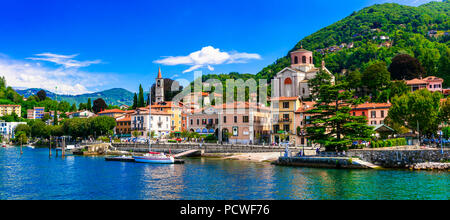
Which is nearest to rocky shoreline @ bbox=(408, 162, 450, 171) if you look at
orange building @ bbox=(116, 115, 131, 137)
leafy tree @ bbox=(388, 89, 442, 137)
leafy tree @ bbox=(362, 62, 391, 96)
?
leafy tree @ bbox=(388, 89, 442, 137)

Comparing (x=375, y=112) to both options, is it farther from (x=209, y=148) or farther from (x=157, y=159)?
(x=157, y=159)

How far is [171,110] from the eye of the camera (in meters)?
91.4

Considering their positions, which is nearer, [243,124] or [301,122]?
[301,122]

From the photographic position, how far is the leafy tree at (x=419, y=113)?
48250mm

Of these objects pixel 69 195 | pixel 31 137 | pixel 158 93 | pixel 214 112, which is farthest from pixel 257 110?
pixel 31 137

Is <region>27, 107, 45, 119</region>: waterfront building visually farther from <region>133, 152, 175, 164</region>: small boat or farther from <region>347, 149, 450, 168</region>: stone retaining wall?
<region>347, 149, 450, 168</region>: stone retaining wall

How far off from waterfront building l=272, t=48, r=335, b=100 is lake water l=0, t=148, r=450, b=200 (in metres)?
47.1

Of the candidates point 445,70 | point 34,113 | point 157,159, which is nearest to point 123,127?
point 157,159

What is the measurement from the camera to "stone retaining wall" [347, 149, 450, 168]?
3578 cm

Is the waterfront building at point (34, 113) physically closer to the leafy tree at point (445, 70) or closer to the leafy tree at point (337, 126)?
the leafy tree at point (445, 70)

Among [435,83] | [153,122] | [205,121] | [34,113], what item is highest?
[435,83]

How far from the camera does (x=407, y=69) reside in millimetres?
90000

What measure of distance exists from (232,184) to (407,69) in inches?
2967

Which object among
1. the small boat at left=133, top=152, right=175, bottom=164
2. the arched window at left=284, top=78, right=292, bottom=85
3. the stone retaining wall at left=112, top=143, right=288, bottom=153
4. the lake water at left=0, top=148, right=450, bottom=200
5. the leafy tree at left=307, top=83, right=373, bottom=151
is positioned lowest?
the lake water at left=0, top=148, right=450, bottom=200
